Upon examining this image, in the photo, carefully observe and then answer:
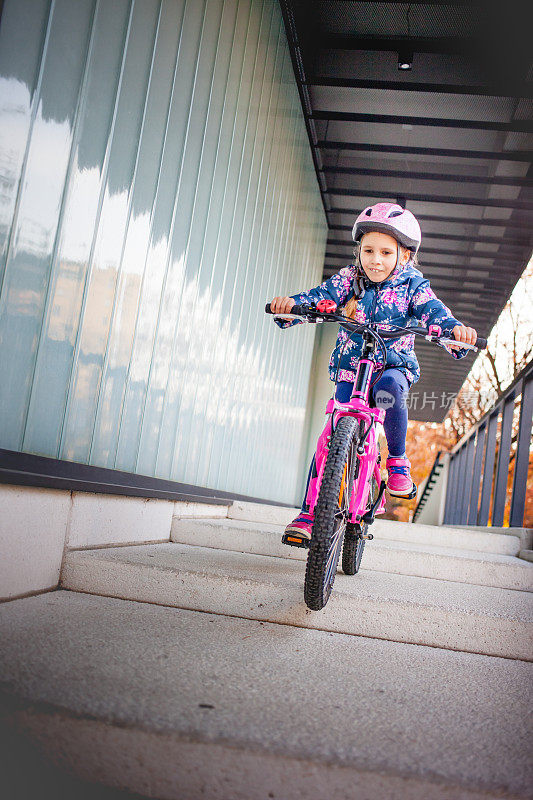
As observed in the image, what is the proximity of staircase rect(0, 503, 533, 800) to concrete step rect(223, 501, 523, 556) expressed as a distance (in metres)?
1.13

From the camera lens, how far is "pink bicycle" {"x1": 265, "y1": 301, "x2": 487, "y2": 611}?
6.54 ft

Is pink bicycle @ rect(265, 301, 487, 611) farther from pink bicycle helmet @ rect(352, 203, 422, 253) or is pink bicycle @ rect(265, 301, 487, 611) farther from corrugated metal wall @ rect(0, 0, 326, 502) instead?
corrugated metal wall @ rect(0, 0, 326, 502)

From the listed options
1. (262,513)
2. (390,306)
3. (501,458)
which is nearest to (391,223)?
(390,306)

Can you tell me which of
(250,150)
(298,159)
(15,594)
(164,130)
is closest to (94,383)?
(15,594)

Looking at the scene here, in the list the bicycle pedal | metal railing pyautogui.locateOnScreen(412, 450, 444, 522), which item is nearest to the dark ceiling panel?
the bicycle pedal

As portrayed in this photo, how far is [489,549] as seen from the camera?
13.3ft

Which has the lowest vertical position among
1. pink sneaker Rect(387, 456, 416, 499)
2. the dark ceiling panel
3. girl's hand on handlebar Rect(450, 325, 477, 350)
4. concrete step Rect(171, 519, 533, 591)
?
concrete step Rect(171, 519, 533, 591)

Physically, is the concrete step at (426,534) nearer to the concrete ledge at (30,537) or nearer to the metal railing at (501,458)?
the metal railing at (501,458)

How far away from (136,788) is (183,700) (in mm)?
206

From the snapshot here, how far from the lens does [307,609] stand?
2125 millimetres

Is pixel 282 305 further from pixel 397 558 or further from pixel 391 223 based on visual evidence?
pixel 397 558

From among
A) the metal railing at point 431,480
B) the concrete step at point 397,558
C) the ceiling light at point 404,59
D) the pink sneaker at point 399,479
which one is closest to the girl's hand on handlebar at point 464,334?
the pink sneaker at point 399,479

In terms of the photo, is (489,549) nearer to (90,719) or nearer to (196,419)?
(196,419)

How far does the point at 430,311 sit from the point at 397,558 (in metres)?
1.24
